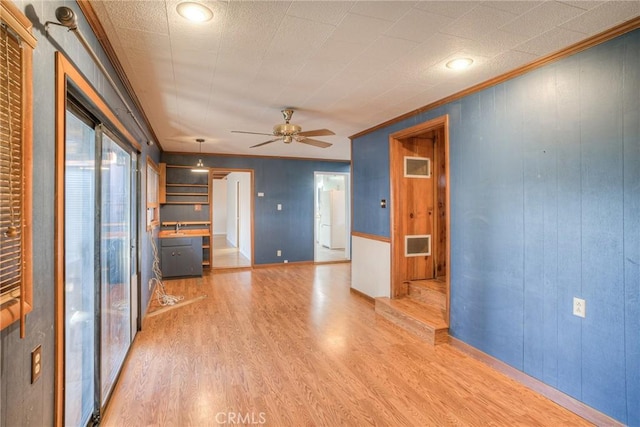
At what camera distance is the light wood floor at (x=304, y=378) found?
2201mm

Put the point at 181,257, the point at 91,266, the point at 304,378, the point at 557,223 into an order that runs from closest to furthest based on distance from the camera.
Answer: the point at 91,266 → the point at 557,223 → the point at 304,378 → the point at 181,257

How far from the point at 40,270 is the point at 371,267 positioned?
4.00 metres

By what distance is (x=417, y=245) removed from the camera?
443 cm

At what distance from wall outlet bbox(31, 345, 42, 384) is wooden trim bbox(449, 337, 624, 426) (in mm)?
2994

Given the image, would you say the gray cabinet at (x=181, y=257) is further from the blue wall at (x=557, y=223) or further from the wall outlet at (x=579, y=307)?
the wall outlet at (x=579, y=307)

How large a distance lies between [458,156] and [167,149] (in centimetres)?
541

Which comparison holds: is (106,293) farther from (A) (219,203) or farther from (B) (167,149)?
(A) (219,203)

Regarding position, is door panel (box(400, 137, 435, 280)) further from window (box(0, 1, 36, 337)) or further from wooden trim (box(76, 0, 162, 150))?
window (box(0, 1, 36, 337))

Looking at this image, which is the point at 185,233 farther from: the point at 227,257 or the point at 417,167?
the point at 417,167

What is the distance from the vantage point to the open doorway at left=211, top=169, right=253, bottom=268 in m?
7.45

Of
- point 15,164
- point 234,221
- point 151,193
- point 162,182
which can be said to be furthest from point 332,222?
point 15,164

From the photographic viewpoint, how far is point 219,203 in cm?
1293

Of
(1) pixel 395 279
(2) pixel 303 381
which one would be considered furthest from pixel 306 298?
(2) pixel 303 381

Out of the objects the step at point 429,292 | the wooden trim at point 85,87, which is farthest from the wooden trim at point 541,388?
the wooden trim at point 85,87
